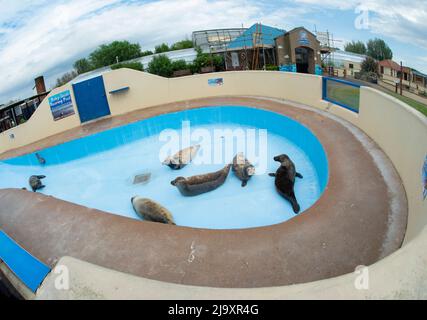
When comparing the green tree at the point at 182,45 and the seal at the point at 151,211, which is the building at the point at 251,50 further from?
the seal at the point at 151,211

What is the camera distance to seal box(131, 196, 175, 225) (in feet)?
16.6

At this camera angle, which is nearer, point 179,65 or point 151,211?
→ point 151,211

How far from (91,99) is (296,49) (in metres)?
14.7

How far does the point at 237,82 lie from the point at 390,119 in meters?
8.72

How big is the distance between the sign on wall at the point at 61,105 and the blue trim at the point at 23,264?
9.36m

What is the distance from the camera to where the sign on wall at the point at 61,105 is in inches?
477

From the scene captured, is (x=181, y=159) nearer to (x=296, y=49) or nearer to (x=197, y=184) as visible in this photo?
(x=197, y=184)

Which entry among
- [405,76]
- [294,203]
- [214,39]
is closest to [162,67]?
[214,39]

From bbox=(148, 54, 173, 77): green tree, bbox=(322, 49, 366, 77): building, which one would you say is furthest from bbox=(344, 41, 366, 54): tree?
bbox=(148, 54, 173, 77): green tree

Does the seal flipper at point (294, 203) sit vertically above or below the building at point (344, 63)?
below

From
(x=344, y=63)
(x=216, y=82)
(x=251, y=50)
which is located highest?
(x=251, y=50)

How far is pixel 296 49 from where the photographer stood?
20375mm

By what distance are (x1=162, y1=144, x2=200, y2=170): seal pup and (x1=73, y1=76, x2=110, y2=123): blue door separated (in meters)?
6.66

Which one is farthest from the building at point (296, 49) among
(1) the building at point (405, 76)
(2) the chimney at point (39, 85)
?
(2) the chimney at point (39, 85)
